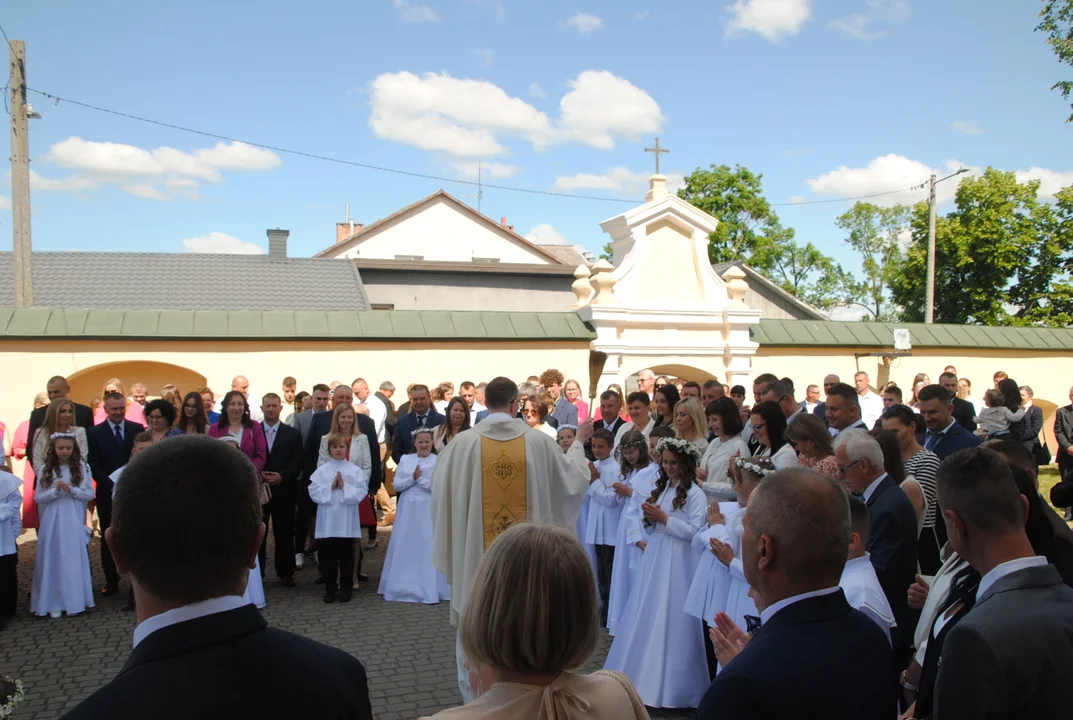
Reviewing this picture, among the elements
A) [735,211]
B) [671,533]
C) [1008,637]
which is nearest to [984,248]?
[735,211]

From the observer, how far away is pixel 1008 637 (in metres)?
2.28

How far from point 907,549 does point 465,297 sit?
79.1ft

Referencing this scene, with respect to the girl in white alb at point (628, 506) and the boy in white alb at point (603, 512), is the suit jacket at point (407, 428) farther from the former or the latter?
the girl in white alb at point (628, 506)

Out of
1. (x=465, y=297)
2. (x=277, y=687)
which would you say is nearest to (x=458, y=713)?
(x=277, y=687)

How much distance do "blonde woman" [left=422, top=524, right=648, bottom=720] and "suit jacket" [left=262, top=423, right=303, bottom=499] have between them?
25.4 feet

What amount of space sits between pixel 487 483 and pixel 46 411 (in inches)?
191

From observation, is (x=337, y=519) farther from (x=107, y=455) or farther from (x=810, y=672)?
(x=810, y=672)

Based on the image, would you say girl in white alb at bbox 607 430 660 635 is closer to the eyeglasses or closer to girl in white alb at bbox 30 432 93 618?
the eyeglasses

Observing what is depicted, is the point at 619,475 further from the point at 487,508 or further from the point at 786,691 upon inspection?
the point at 786,691

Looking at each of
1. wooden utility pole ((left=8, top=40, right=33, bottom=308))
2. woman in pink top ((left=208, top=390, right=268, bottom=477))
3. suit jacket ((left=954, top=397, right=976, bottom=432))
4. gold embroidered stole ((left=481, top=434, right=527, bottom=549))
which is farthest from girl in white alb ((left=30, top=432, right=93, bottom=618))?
suit jacket ((left=954, top=397, right=976, bottom=432))

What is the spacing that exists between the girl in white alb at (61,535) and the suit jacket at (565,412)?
5.72 metres

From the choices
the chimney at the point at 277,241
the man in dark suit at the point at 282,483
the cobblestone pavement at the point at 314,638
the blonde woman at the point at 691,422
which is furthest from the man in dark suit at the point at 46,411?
the chimney at the point at 277,241

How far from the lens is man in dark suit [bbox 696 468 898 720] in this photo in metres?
2.08

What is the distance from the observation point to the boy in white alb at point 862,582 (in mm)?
3705
